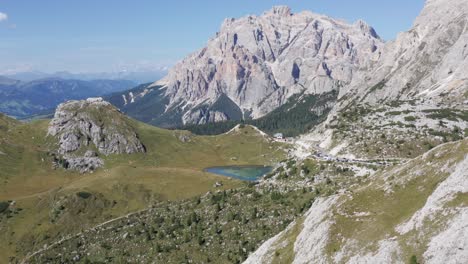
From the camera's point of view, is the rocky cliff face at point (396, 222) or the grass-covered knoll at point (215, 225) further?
the grass-covered knoll at point (215, 225)

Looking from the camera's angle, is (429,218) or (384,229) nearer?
(429,218)

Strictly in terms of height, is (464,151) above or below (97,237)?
above

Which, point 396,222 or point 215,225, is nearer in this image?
point 396,222

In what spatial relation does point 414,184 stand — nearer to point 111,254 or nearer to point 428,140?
point 111,254

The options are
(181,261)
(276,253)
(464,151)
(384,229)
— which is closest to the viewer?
(384,229)

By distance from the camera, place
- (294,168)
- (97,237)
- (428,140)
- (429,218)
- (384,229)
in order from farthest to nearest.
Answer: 1. (428,140)
2. (294,168)
3. (97,237)
4. (384,229)
5. (429,218)

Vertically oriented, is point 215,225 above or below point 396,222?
below

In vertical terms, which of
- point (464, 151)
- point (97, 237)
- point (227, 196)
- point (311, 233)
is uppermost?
point (464, 151)

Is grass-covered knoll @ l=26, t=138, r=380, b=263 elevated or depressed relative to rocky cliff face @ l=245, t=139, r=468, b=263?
depressed

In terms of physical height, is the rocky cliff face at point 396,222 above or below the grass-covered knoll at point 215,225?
above

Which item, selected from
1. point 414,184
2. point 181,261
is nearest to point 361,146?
point 181,261

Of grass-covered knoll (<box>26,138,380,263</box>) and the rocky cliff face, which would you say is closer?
the rocky cliff face
